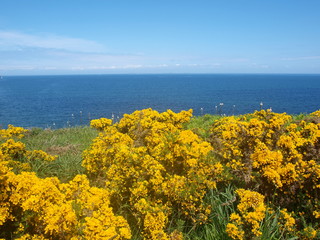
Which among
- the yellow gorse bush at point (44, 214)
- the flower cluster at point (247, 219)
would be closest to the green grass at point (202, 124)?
the flower cluster at point (247, 219)

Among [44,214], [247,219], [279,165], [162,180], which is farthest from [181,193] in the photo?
[44,214]

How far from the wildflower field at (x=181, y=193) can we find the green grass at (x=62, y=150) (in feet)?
1.45

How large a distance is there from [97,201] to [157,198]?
1.39 metres

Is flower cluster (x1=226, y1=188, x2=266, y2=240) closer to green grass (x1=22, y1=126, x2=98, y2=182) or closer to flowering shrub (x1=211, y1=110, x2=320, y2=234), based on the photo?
flowering shrub (x1=211, y1=110, x2=320, y2=234)

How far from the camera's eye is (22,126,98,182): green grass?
730 cm

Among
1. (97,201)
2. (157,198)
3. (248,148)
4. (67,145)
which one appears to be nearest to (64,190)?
(97,201)

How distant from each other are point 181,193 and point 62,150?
254 inches

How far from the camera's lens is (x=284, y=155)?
5.62 m

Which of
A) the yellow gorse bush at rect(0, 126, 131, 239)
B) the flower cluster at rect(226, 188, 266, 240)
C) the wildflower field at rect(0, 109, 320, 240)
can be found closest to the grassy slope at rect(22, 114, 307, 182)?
the wildflower field at rect(0, 109, 320, 240)

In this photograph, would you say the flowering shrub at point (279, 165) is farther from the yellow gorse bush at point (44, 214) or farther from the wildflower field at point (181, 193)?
the yellow gorse bush at point (44, 214)

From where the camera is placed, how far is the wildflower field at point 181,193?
3.82m

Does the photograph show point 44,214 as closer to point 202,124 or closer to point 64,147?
point 64,147

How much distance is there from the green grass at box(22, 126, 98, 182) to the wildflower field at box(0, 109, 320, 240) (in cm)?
44

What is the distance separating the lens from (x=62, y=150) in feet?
31.6
